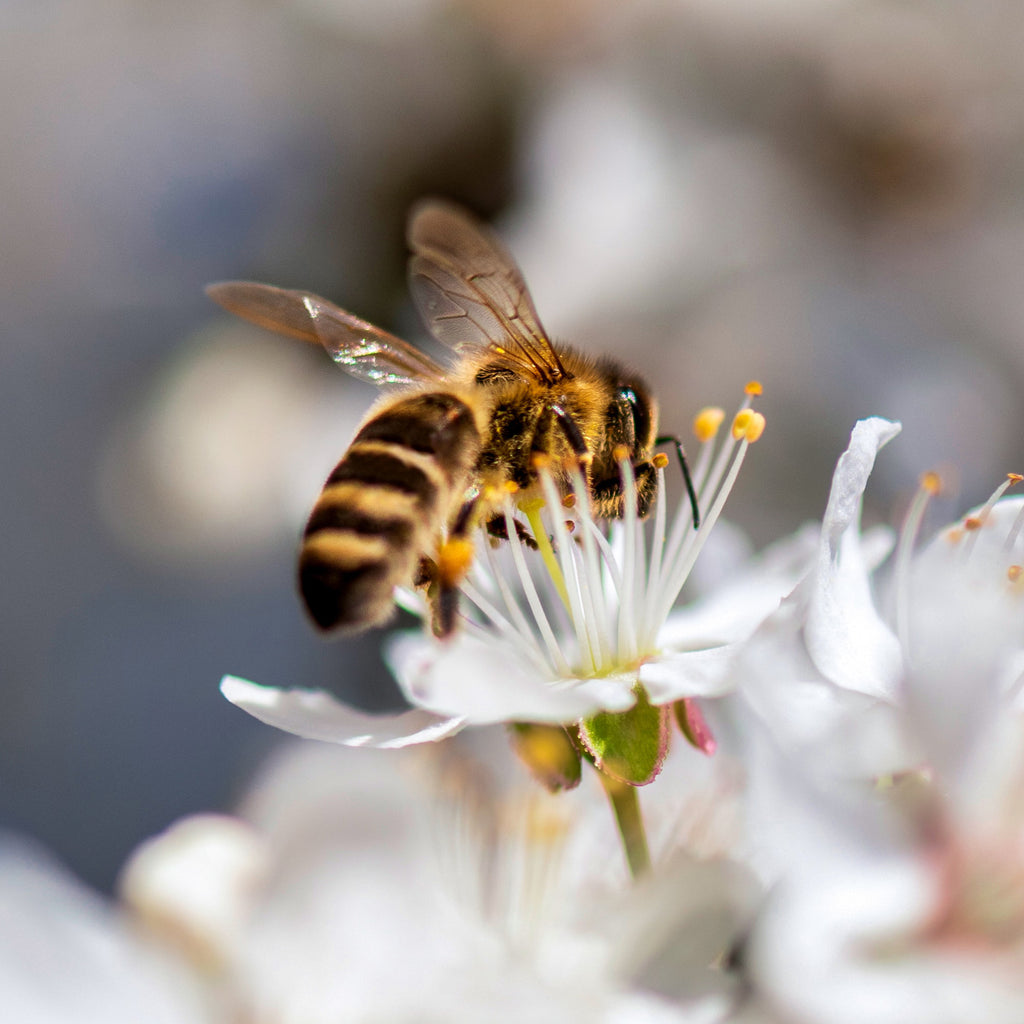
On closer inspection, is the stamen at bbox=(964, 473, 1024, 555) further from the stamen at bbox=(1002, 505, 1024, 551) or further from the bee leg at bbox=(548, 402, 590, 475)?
the bee leg at bbox=(548, 402, 590, 475)

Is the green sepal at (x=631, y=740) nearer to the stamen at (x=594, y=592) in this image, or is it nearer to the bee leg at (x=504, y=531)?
the stamen at (x=594, y=592)

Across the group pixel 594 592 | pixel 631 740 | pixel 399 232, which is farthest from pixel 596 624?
pixel 399 232

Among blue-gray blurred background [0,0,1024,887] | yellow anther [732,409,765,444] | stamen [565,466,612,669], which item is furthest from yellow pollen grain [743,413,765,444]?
blue-gray blurred background [0,0,1024,887]

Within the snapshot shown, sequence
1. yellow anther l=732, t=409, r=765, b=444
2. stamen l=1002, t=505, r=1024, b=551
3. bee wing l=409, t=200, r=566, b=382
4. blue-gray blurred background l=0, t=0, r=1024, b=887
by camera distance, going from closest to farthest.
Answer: stamen l=1002, t=505, r=1024, b=551
yellow anther l=732, t=409, r=765, b=444
bee wing l=409, t=200, r=566, b=382
blue-gray blurred background l=0, t=0, r=1024, b=887

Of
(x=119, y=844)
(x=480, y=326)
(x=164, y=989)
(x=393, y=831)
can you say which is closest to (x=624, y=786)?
(x=393, y=831)

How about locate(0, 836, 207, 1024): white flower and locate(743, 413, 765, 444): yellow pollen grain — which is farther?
locate(743, 413, 765, 444): yellow pollen grain

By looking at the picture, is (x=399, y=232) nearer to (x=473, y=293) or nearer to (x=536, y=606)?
(x=473, y=293)
